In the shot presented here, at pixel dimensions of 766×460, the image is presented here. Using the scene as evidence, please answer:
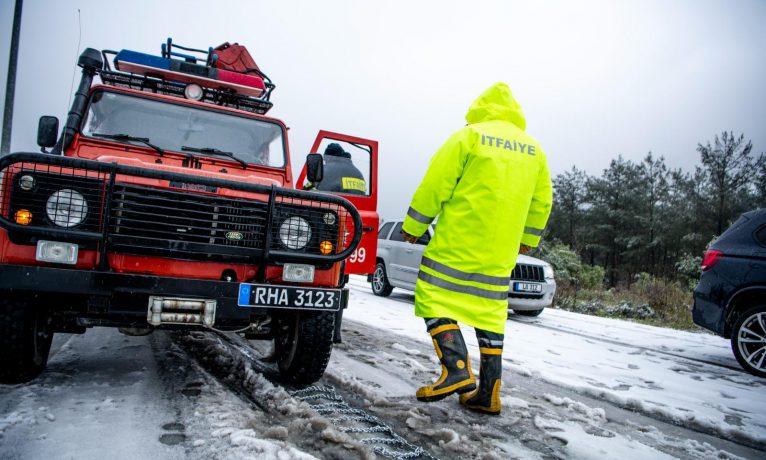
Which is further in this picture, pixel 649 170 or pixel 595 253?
pixel 595 253

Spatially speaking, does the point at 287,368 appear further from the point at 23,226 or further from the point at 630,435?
the point at 630,435

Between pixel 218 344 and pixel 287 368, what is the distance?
132 cm

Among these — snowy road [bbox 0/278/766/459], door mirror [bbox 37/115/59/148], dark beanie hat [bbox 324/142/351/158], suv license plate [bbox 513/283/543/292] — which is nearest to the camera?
snowy road [bbox 0/278/766/459]

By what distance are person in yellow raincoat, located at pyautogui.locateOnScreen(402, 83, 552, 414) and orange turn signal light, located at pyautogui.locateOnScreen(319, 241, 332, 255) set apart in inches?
24.5

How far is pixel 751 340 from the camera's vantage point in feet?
15.9

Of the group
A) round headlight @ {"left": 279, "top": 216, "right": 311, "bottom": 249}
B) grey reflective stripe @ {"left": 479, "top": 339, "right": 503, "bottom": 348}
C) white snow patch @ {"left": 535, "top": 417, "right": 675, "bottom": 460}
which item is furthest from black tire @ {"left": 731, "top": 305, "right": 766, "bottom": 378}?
round headlight @ {"left": 279, "top": 216, "right": 311, "bottom": 249}

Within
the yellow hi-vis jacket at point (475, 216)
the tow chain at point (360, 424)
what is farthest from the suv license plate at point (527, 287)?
the tow chain at point (360, 424)

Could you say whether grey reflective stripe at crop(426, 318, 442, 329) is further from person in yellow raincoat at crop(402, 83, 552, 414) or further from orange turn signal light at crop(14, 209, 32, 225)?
orange turn signal light at crop(14, 209, 32, 225)

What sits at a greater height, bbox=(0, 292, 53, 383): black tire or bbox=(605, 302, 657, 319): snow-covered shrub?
bbox=(0, 292, 53, 383): black tire

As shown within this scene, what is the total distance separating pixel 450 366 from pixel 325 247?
1063 mm

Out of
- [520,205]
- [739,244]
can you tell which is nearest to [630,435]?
[520,205]

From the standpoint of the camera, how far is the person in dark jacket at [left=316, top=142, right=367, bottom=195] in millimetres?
4859

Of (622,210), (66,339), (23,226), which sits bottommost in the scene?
(66,339)

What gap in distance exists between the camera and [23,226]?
2.31 meters
